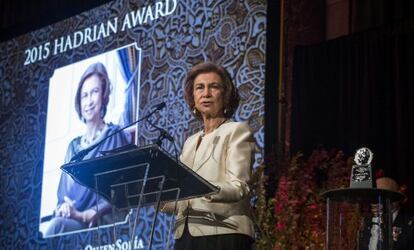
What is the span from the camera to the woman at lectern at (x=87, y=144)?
19.4ft

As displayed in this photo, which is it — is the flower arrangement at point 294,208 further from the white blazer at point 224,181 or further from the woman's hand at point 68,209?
the woman's hand at point 68,209

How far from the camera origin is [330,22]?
6.50 m

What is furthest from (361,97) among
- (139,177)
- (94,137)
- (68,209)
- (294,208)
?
(139,177)

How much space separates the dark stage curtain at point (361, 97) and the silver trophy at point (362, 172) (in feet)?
7.67

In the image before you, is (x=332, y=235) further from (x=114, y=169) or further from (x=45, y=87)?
(x=45, y=87)

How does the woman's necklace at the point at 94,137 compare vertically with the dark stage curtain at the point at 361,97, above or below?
below

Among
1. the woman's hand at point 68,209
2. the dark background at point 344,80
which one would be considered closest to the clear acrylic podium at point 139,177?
the dark background at point 344,80

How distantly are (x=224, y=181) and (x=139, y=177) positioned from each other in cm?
34

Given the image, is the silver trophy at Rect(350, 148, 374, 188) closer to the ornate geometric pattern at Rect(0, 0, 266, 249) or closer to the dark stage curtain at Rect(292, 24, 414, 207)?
the ornate geometric pattern at Rect(0, 0, 266, 249)

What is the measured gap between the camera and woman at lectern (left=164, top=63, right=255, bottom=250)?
10.6 ft

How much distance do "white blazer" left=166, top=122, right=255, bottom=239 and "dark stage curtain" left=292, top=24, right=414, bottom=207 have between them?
2.53m

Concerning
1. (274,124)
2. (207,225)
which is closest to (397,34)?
(274,124)

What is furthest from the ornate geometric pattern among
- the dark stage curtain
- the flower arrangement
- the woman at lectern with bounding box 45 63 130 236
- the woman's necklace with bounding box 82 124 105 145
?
the dark stage curtain

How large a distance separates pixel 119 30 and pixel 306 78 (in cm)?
141
